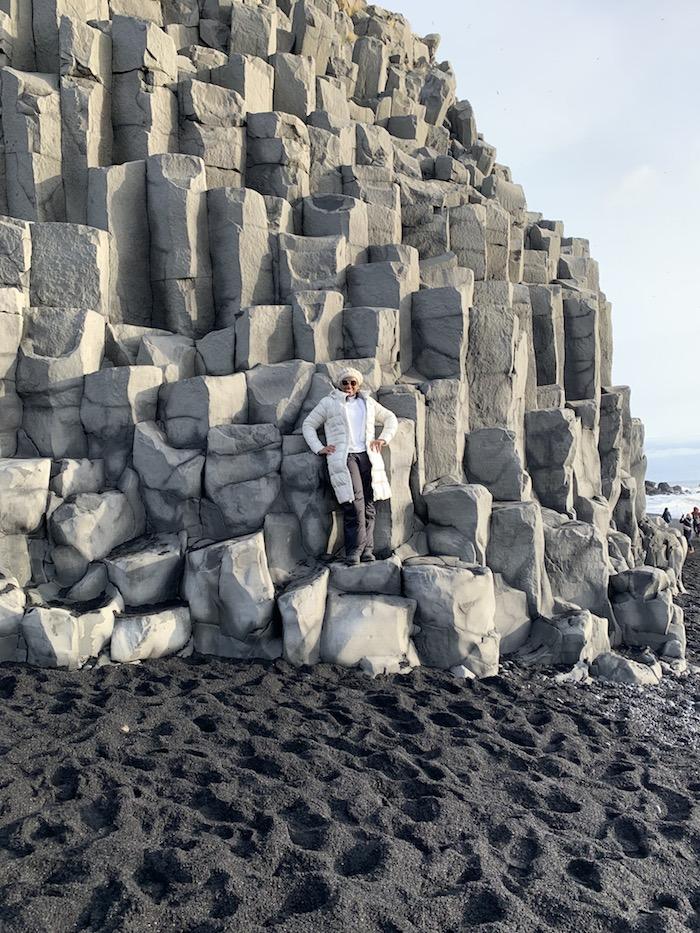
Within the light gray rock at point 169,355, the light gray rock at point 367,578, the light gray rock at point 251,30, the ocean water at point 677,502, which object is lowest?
the ocean water at point 677,502

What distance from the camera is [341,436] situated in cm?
839

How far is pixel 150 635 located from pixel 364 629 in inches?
89.2

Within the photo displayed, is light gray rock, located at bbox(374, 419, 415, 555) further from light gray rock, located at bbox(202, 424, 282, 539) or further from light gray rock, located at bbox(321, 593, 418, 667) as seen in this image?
light gray rock, located at bbox(202, 424, 282, 539)

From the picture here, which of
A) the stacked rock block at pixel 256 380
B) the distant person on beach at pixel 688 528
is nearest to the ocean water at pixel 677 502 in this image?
the distant person on beach at pixel 688 528

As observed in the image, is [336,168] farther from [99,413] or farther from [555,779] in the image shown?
[555,779]

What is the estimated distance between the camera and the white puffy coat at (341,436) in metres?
8.33

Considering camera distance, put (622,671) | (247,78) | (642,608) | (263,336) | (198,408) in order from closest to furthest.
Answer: (198,408) → (622,671) → (263,336) → (642,608) → (247,78)

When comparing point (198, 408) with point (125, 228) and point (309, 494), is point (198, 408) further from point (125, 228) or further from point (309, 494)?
point (125, 228)

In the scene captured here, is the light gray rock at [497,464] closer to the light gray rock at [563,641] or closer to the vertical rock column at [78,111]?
the light gray rock at [563,641]

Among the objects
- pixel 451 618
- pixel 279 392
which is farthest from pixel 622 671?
pixel 279 392

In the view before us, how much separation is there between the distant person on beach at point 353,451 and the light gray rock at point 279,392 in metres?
0.61

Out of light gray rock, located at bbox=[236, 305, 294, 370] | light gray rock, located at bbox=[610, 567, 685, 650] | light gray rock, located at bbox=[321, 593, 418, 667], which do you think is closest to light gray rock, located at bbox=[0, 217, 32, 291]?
light gray rock, located at bbox=[236, 305, 294, 370]

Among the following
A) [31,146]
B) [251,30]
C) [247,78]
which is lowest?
[31,146]

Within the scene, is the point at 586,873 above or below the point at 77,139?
below
